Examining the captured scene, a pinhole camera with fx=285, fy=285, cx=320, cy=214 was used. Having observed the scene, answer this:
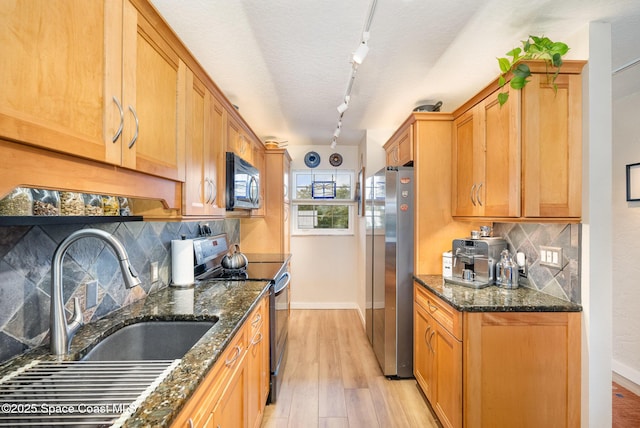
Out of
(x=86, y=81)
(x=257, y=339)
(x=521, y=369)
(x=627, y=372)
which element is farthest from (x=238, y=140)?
(x=627, y=372)

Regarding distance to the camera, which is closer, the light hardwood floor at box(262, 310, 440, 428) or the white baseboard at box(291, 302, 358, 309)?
the light hardwood floor at box(262, 310, 440, 428)

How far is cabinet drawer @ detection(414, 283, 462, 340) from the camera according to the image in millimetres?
1679

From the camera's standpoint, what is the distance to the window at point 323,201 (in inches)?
177

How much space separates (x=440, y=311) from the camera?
192cm

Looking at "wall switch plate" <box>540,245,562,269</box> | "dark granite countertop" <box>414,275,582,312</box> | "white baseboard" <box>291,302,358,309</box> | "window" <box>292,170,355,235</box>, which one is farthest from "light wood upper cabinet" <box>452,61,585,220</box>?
"white baseboard" <box>291,302,358,309</box>

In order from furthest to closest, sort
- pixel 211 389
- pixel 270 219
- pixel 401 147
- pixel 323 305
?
pixel 323 305
pixel 270 219
pixel 401 147
pixel 211 389

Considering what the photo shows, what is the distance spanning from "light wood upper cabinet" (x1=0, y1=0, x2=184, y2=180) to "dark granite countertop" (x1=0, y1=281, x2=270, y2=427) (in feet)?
2.24

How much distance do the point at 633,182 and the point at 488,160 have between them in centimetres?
158

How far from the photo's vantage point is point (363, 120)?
10.9 ft

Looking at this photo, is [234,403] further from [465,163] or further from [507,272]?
[465,163]

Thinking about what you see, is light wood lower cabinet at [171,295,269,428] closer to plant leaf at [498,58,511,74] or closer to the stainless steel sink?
the stainless steel sink

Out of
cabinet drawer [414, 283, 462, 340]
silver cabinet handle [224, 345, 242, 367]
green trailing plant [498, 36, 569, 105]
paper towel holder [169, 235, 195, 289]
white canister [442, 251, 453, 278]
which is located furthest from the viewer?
white canister [442, 251, 453, 278]

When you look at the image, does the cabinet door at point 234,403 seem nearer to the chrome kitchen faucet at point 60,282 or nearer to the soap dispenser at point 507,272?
the chrome kitchen faucet at point 60,282

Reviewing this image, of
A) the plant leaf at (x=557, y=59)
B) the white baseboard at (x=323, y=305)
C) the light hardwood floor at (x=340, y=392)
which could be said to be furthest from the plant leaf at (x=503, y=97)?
the white baseboard at (x=323, y=305)
